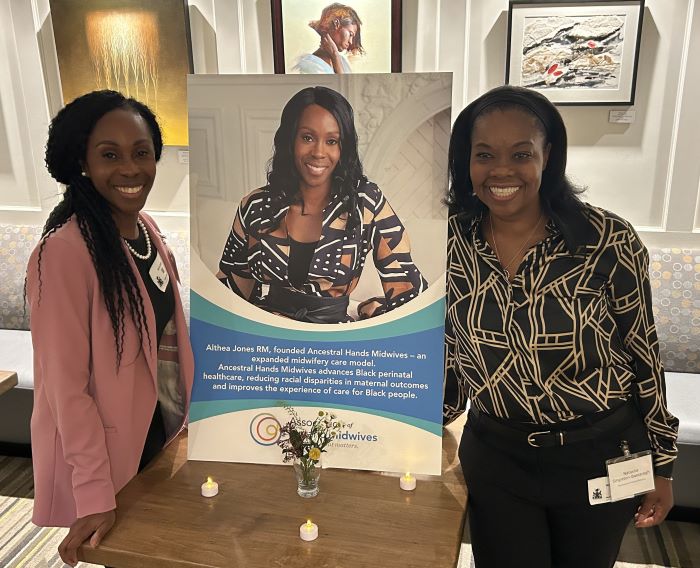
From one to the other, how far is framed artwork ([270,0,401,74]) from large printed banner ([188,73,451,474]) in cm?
208

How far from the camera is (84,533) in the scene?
4.30 feet

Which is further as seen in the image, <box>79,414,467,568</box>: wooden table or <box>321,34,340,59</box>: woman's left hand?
<box>321,34,340,59</box>: woman's left hand

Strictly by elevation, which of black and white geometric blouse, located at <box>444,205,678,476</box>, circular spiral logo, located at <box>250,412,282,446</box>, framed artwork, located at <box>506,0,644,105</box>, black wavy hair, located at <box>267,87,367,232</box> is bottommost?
circular spiral logo, located at <box>250,412,282,446</box>

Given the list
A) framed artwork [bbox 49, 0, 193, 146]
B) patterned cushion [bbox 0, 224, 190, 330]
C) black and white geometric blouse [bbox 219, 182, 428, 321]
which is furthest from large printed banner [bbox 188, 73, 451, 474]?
framed artwork [bbox 49, 0, 193, 146]

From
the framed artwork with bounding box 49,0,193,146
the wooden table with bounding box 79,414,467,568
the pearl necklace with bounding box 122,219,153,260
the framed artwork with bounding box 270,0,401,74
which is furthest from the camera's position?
the framed artwork with bounding box 49,0,193,146

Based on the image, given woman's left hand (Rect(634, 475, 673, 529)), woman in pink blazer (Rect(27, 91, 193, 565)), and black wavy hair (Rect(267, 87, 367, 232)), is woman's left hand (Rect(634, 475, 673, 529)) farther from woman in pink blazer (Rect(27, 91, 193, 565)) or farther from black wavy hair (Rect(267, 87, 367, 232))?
woman in pink blazer (Rect(27, 91, 193, 565))

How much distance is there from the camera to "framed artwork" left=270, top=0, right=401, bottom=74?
324cm

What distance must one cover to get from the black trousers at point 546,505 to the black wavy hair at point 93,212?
35.2 inches

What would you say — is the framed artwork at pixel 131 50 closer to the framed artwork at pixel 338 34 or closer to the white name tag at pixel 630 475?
the framed artwork at pixel 338 34

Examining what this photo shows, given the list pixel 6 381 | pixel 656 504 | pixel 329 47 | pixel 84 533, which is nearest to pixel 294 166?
pixel 84 533

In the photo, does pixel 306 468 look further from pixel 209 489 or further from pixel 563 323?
pixel 563 323

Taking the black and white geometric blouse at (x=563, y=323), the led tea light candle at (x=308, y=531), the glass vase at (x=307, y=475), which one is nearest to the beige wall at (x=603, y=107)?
the black and white geometric blouse at (x=563, y=323)

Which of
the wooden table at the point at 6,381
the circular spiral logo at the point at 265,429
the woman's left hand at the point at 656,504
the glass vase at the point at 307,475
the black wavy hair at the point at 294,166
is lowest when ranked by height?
the wooden table at the point at 6,381

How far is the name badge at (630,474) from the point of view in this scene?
140cm
